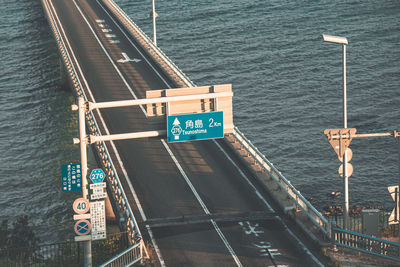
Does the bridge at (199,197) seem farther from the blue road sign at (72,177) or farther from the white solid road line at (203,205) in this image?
the blue road sign at (72,177)

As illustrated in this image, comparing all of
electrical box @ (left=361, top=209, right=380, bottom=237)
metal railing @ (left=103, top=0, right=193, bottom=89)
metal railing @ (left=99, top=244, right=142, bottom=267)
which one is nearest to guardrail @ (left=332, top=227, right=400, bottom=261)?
electrical box @ (left=361, top=209, right=380, bottom=237)

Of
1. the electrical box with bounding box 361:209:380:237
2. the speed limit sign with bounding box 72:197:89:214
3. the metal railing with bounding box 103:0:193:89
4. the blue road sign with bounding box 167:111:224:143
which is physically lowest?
the electrical box with bounding box 361:209:380:237

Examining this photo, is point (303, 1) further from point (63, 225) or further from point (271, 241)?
point (271, 241)

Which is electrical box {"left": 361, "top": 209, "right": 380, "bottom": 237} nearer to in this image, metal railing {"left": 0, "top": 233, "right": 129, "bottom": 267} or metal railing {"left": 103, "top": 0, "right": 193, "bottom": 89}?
metal railing {"left": 0, "top": 233, "right": 129, "bottom": 267}

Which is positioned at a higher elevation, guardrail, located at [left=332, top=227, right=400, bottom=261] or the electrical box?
the electrical box

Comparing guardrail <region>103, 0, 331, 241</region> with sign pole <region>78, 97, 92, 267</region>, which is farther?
guardrail <region>103, 0, 331, 241</region>

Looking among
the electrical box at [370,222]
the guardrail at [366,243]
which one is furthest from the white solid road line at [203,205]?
the electrical box at [370,222]

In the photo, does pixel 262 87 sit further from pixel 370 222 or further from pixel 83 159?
pixel 83 159
